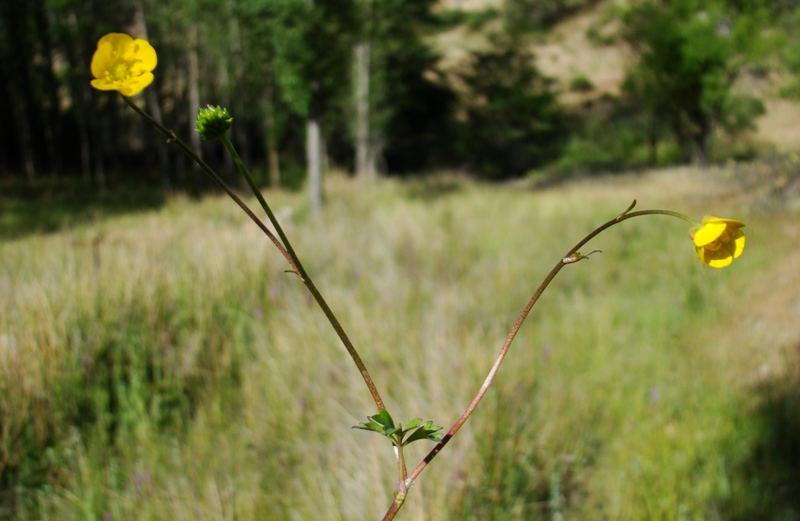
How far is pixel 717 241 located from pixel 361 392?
166 cm

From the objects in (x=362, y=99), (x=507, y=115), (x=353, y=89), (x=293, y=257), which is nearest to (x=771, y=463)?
(x=293, y=257)

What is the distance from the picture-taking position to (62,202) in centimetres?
1192

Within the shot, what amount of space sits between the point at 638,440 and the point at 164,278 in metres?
2.36

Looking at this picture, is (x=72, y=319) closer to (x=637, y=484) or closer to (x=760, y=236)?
(x=637, y=484)

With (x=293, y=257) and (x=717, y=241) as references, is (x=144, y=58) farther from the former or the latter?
(x=717, y=241)

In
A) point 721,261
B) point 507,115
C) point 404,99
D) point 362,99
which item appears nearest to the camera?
point 721,261

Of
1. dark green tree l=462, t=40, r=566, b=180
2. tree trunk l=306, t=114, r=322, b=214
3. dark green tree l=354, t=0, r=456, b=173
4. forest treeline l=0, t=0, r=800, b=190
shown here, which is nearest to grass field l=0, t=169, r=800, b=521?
tree trunk l=306, t=114, r=322, b=214

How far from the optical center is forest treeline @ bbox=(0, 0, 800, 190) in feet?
25.6

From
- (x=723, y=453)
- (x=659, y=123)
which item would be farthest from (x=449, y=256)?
(x=659, y=123)

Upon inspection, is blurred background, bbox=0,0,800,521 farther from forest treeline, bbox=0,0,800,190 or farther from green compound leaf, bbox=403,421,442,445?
green compound leaf, bbox=403,421,442,445

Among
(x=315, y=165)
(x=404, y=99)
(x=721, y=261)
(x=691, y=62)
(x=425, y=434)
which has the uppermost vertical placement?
(x=691, y=62)

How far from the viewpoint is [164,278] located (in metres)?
2.88

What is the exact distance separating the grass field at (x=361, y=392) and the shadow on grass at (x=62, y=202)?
5.55 meters

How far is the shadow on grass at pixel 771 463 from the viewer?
181cm
